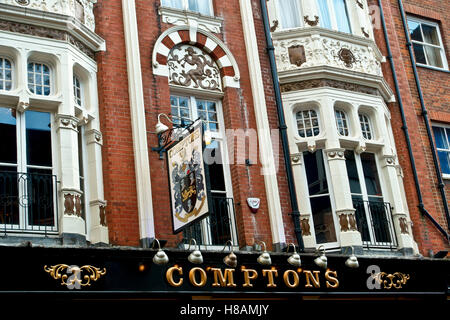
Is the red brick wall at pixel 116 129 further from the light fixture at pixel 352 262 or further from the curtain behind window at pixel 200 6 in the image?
the light fixture at pixel 352 262

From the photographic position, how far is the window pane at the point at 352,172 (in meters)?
16.1

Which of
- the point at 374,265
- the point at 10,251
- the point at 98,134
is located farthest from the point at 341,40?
the point at 10,251

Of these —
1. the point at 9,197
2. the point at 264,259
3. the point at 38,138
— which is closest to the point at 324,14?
the point at 264,259

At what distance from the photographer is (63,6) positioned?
13.4m

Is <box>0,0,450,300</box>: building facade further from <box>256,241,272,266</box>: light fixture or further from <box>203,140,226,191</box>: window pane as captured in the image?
<box>256,241,272,266</box>: light fixture

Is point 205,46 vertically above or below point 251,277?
above

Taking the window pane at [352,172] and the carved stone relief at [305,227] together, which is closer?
the carved stone relief at [305,227]

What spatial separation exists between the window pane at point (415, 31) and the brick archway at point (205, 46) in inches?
282

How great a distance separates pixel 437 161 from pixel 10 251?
11577mm

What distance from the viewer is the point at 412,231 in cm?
1684

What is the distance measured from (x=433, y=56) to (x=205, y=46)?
8.27 m

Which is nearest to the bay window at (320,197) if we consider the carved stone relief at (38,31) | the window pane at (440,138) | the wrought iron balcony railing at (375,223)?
the wrought iron balcony railing at (375,223)

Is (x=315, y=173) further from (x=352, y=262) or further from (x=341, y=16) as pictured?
(x=341, y=16)

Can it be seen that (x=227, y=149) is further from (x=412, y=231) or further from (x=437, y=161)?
(x=437, y=161)
